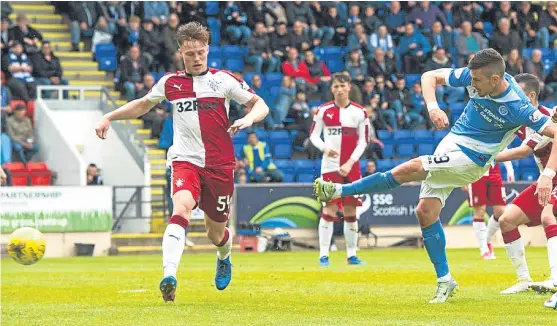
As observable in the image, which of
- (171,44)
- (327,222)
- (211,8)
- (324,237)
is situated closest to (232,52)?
(211,8)

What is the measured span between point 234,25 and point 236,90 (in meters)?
20.6

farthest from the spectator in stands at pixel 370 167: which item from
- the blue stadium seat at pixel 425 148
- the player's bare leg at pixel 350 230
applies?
the player's bare leg at pixel 350 230

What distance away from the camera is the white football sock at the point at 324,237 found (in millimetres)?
17797

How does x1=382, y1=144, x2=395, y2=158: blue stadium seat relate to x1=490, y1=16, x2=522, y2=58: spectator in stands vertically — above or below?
below

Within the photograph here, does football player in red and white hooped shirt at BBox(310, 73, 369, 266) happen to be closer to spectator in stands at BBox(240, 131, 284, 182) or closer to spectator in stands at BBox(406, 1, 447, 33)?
spectator in stands at BBox(240, 131, 284, 182)

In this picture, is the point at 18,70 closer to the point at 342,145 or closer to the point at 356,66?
the point at 356,66

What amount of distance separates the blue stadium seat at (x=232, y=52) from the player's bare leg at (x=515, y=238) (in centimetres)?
A: 1993

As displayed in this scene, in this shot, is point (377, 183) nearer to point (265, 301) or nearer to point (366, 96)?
point (265, 301)

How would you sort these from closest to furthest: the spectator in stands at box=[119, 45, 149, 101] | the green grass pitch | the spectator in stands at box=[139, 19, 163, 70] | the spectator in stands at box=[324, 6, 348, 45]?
1. the green grass pitch
2. the spectator in stands at box=[119, 45, 149, 101]
3. the spectator in stands at box=[139, 19, 163, 70]
4. the spectator in stands at box=[324, 6, 348, 45]

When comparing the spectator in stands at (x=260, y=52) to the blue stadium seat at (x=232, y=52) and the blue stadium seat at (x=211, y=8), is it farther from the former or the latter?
the blue stadium seat at (x=211, y=8)

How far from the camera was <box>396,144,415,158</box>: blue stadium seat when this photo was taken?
99.8ft

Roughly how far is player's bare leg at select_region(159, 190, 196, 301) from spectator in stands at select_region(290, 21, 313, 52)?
69.7 ft

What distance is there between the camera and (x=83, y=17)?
3136cm

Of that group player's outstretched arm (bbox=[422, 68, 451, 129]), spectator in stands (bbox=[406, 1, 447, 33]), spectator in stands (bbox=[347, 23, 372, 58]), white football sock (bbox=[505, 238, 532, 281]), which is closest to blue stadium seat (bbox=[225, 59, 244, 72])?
spectator in stands (bbox=[347, 23, 372, 58])
